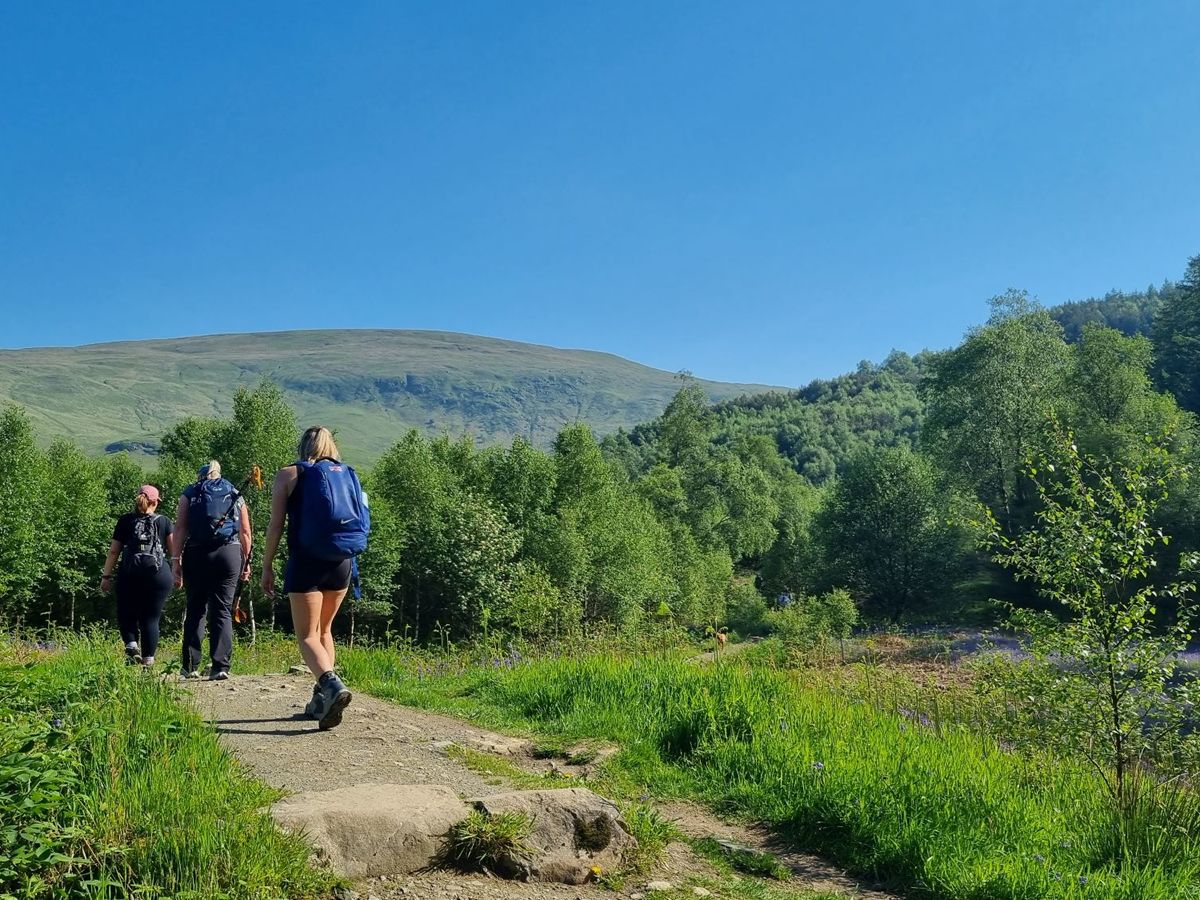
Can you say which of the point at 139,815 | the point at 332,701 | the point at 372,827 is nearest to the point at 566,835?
the point at 372,827

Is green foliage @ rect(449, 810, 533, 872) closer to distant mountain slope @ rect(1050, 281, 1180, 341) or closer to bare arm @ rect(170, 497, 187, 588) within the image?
bare arm @ rect(170, 497, 187, 588)

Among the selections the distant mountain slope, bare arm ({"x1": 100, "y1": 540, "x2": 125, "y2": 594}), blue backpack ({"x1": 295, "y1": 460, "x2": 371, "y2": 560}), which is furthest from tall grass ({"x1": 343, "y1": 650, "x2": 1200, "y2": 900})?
the distant mountain slope

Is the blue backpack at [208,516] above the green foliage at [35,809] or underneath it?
above

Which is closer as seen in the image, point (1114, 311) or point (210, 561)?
point (210, 561)

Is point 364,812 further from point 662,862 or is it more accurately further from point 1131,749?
point 1131,749

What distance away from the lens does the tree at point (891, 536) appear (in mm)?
53188

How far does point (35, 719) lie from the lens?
12.5 feet

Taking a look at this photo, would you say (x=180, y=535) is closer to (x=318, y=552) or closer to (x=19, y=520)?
(x=318, y=552)

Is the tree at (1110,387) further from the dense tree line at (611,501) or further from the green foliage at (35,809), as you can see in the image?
the green foliage at (35,809)

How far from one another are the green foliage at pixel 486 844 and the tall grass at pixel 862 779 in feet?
6.80

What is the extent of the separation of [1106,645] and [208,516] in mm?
8184

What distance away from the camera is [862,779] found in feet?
17.8

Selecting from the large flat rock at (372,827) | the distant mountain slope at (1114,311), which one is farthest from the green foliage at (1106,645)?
the distant mountain slope at (1114,311)

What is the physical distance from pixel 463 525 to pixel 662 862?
42.5 m
